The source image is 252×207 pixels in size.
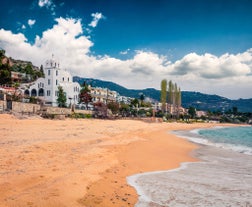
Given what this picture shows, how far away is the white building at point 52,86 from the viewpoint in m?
61.9

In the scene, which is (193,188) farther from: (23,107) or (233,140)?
A: (23,107)

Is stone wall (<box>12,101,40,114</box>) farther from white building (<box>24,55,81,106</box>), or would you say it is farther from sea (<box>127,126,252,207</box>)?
sea (<box>127,126,252,207</box>)

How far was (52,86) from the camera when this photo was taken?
61781mm

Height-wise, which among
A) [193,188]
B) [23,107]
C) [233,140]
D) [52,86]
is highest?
[52,86]

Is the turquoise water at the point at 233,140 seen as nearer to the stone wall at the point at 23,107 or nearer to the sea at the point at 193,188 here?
the sea at the point at 193,188

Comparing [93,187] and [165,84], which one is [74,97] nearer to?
[165,84]

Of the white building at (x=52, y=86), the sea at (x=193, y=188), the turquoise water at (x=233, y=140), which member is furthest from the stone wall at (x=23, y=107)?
the sea at (x=193, y=188)

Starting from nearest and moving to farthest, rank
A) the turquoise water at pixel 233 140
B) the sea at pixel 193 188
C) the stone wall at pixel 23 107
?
the sea at pixel 193 188 → the turquoise water at pixel 233 140 → the stone wall at pixel 23 107

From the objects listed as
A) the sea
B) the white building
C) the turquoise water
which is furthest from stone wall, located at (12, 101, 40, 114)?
the sea

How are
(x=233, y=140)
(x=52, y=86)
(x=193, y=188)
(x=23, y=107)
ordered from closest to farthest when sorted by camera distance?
(x=193, y=188) < (x=233, y=140) < (x=23, y=107) < (x=52, y=86)

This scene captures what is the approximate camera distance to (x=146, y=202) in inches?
216

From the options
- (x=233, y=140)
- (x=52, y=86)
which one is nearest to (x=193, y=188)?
(x=233, y=140)

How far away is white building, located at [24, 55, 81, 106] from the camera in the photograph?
61.9 m

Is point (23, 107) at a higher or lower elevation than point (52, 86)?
lower
